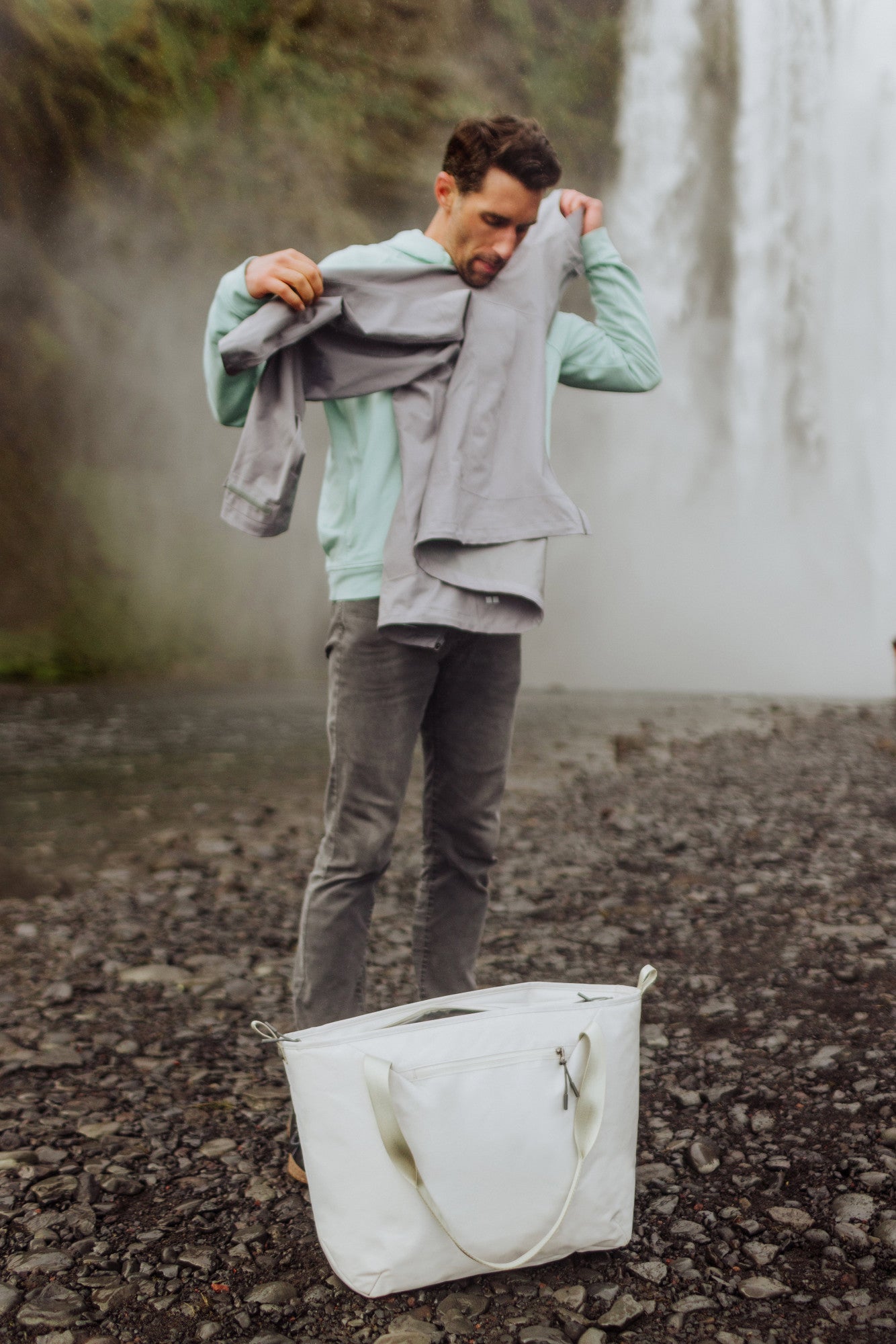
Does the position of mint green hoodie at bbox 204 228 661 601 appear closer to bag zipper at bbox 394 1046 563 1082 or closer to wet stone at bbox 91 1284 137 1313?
bag zipper at bbox 394 1046 563 1082

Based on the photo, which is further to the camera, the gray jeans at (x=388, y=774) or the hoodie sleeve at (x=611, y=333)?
the hoodie sleeve at (x=611, y=333)

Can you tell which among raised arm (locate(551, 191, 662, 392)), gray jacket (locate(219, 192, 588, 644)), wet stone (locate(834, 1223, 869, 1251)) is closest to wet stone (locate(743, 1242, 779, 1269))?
wet stone (locate(834, 1223, 869, 1251))

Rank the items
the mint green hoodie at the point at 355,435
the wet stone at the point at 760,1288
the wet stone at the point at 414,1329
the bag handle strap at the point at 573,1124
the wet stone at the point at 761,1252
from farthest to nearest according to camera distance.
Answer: the mint green hoodie at the point at 355,435
the wet stone at the point at 761,1252
the wet stone at the point at 760,1288
the wet stone at the point at 414,1329
the bag handle strap at the point at 573,1124

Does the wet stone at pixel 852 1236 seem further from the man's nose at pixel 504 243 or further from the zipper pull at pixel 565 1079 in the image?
the man's nose at pixel 504 243

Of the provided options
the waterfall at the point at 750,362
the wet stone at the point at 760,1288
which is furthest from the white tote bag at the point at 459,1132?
the waterfall at the point at 750,362

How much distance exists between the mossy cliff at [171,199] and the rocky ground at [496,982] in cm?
2248

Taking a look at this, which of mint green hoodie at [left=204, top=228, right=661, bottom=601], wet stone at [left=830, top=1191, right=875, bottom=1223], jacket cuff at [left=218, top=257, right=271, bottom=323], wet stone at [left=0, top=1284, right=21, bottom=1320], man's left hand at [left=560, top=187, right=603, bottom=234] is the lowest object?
wet stone at [left=0, top=1284, right=21, bottom=1320]

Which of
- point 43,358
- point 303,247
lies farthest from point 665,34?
point 43,358

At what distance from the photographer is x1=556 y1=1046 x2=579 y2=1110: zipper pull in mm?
2049

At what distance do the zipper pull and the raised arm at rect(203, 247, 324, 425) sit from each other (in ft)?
5.33

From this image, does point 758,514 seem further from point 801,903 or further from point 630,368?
point 630,368

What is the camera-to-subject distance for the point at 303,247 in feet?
102

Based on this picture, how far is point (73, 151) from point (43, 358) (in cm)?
564

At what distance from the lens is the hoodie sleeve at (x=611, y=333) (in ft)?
9.55
